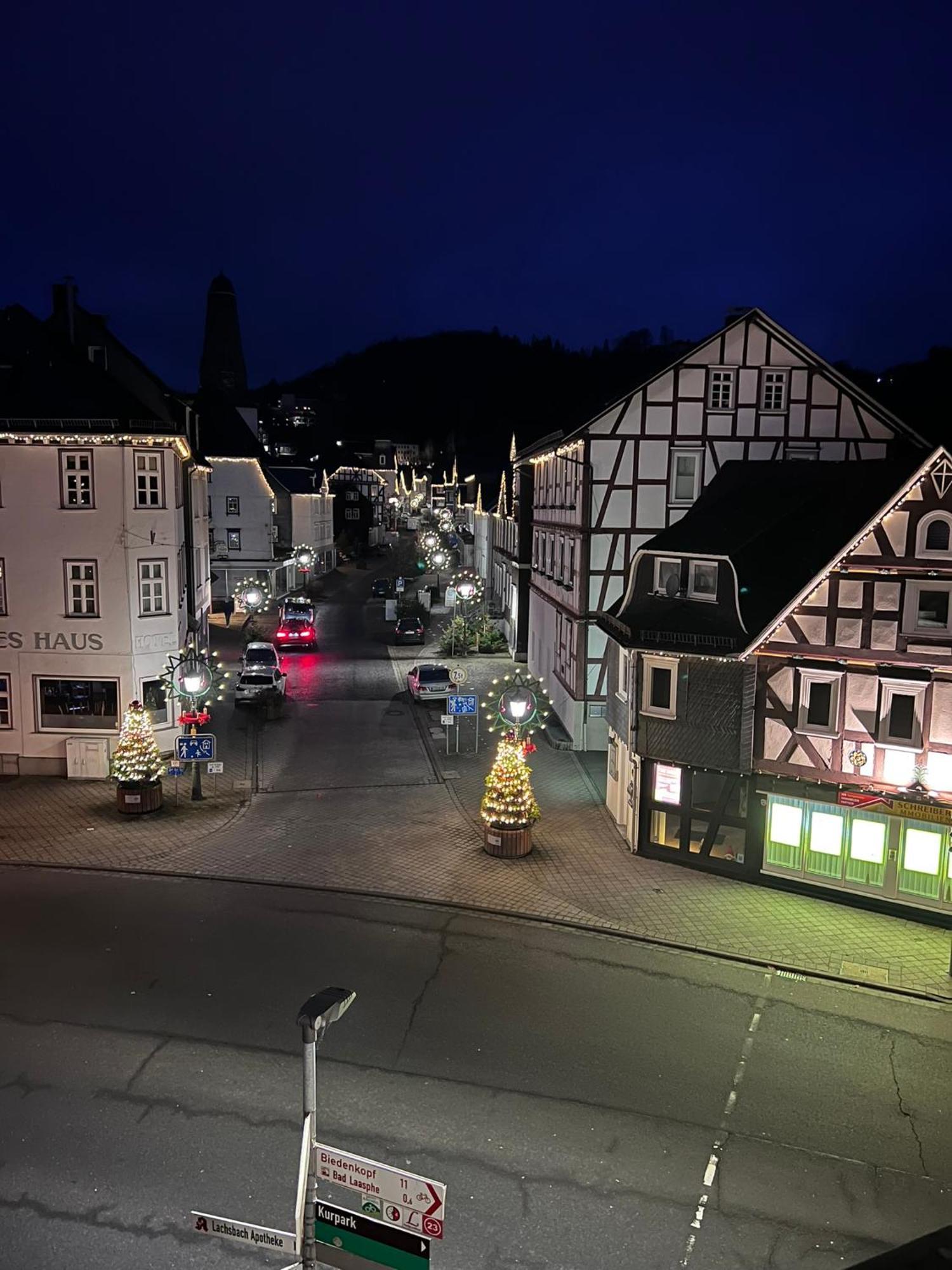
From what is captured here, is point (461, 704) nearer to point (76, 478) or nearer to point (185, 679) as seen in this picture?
point (185, 679)

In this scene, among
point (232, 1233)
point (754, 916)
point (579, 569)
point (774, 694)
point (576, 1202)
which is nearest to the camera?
point (232, 1233)

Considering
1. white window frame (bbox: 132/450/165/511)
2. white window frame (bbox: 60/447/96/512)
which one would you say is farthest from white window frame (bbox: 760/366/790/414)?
white window frame (bbox: 60/447/96/512)

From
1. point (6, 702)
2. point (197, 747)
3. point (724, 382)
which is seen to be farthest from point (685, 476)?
point (6, 702)

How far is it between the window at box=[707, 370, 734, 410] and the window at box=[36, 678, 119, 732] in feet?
59.5

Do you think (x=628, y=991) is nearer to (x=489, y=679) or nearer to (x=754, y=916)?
(x=754, y=916)

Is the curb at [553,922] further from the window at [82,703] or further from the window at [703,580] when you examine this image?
the window at [703,580]

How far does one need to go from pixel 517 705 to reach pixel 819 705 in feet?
21.5

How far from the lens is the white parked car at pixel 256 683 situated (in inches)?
1243

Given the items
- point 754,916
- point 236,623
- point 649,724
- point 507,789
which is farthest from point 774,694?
point 236,623

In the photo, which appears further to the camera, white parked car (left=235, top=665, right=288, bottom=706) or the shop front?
white parked car (left=235, top=665, right=288, bottom=706)

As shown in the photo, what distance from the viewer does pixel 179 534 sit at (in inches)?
1054

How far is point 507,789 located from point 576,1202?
9.97 m

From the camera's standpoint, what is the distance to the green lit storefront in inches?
635

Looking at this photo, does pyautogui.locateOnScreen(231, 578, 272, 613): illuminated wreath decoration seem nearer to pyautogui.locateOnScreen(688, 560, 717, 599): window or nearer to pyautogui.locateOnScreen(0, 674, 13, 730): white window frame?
pyautogui.locateOnScreen(0, 674, 13, 730): white window frame
